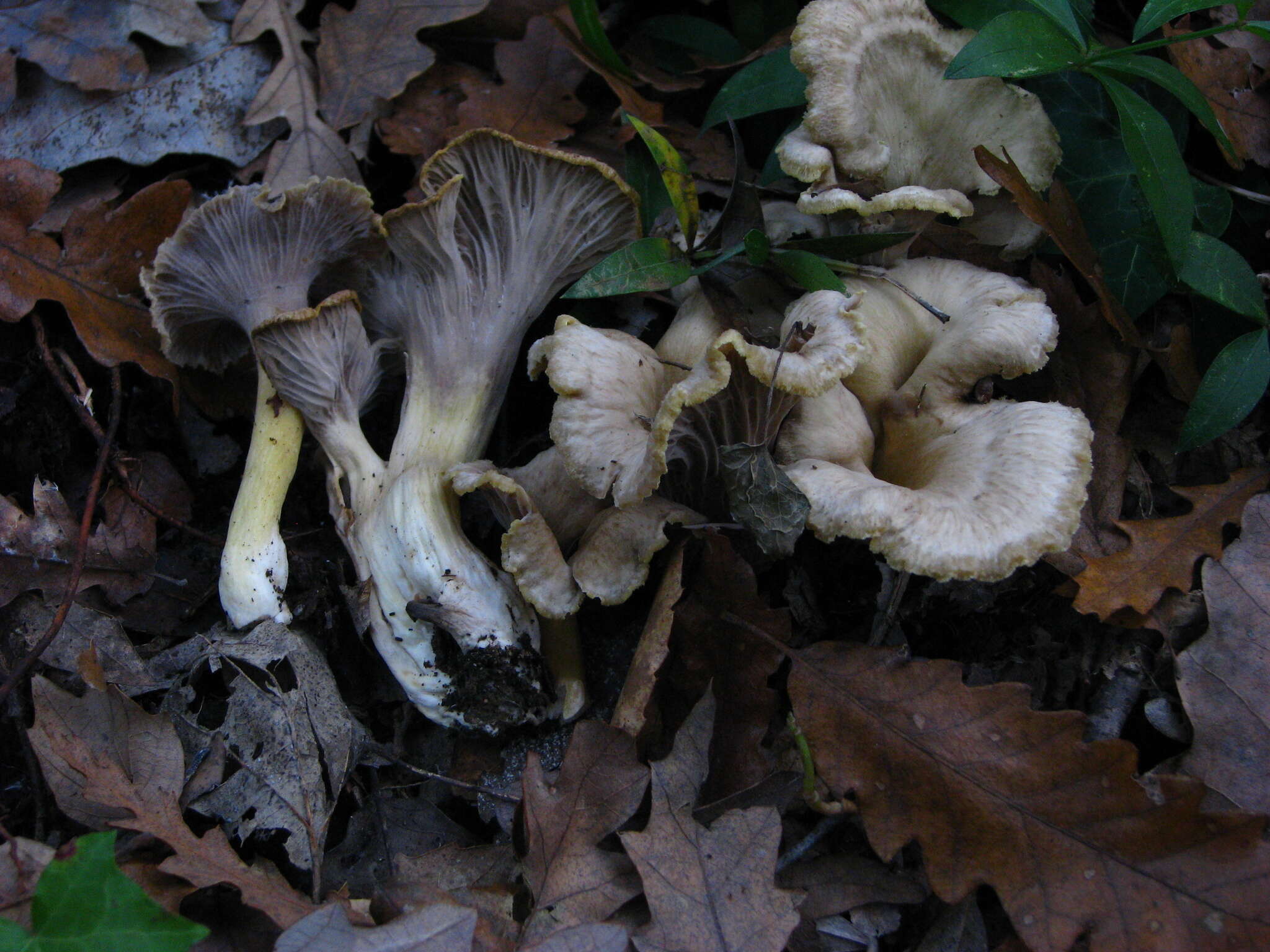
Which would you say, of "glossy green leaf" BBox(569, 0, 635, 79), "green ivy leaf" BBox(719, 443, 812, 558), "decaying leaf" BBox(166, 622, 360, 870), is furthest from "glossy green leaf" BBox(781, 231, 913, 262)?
"decaying leaf" BBox(166, 622, 360, 870)

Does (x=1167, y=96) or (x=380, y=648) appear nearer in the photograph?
(x=380, y=648)

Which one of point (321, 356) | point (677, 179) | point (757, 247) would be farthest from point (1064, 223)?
point (321, 356)

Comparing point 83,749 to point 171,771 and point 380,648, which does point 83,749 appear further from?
point 380,648

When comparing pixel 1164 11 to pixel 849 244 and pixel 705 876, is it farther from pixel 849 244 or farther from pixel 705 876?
pixel 705 876

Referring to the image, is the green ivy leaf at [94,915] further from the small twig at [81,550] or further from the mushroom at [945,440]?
the mushroom at [945,440]

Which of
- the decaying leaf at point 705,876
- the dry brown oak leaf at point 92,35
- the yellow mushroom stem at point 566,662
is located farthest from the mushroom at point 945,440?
the dry brown oak leaf at point 92,35

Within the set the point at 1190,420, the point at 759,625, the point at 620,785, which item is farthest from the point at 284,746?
the point at 1190,420
